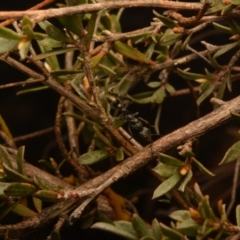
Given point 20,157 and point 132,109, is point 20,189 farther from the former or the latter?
point 132,109

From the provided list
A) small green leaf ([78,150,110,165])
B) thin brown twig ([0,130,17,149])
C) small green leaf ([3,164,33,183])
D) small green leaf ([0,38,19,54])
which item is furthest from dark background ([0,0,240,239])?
small green leaf ([0,38,19,54])

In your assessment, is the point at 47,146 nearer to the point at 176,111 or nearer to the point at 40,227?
the point at 176,111

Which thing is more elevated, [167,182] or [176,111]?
[167,182]

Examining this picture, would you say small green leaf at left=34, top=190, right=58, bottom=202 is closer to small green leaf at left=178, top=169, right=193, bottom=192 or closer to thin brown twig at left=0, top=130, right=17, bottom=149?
small green leaf at left=178, top=169, right=193, bottom=192

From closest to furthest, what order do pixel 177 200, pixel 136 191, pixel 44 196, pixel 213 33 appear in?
pixel 44 196 → pixel 177 200 → pixel 136 191 → pixel 213 33

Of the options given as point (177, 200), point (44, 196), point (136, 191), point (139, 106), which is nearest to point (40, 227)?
point (44, 196)

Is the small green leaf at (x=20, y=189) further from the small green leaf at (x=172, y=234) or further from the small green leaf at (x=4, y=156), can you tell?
the small green leaf at (x=172, y=234)
